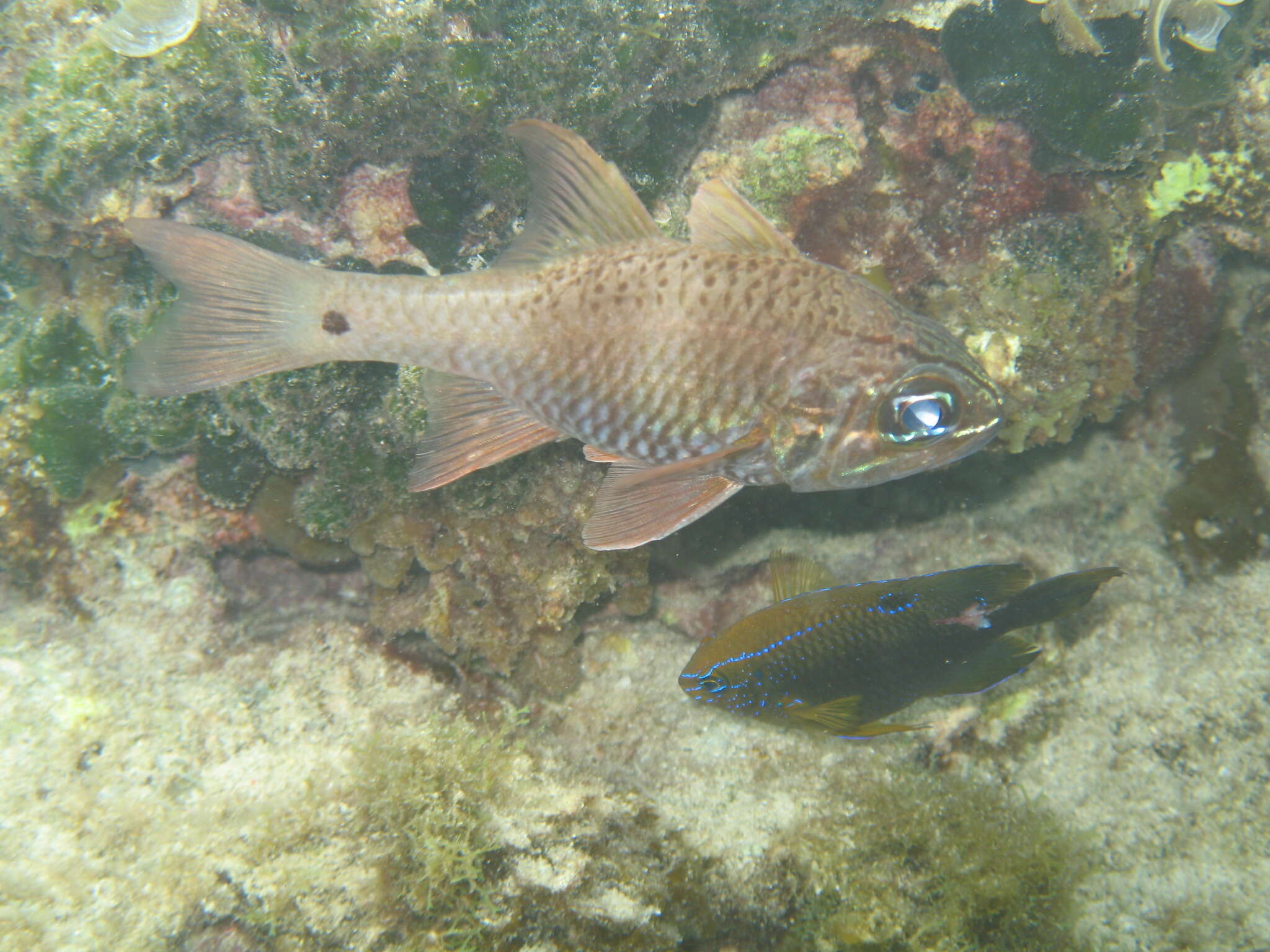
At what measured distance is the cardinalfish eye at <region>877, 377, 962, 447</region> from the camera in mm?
2324

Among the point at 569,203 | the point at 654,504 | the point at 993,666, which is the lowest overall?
the point at 993,666

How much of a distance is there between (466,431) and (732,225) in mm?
1445

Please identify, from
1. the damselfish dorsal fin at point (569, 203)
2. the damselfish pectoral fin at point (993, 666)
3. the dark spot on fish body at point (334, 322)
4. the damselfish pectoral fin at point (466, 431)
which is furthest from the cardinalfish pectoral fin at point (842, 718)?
the dark spot on fish body at point (334, 322)

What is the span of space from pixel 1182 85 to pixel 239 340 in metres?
4.90

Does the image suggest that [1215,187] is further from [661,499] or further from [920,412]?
[661,499]

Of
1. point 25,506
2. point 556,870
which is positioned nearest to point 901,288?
point 556,870

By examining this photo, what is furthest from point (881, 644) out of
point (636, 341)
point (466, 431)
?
point (466, 431)

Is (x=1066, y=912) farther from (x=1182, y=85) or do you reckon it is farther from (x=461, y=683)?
(x=1182, y=85)

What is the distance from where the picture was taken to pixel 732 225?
7.96ft

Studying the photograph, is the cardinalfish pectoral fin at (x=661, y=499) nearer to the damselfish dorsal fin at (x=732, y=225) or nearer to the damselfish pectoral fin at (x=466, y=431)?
the damselfish pectoral fin at (x=466, y=431)

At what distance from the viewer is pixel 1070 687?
3.57 m

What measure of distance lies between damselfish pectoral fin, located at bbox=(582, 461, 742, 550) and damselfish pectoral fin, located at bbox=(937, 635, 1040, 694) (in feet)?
4.39

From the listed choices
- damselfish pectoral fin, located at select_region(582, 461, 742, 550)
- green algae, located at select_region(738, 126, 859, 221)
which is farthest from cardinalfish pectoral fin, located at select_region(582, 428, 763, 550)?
green algae, located at select_region(738, 126, 859, 221)

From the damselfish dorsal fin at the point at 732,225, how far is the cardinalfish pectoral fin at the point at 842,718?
1.93 m
